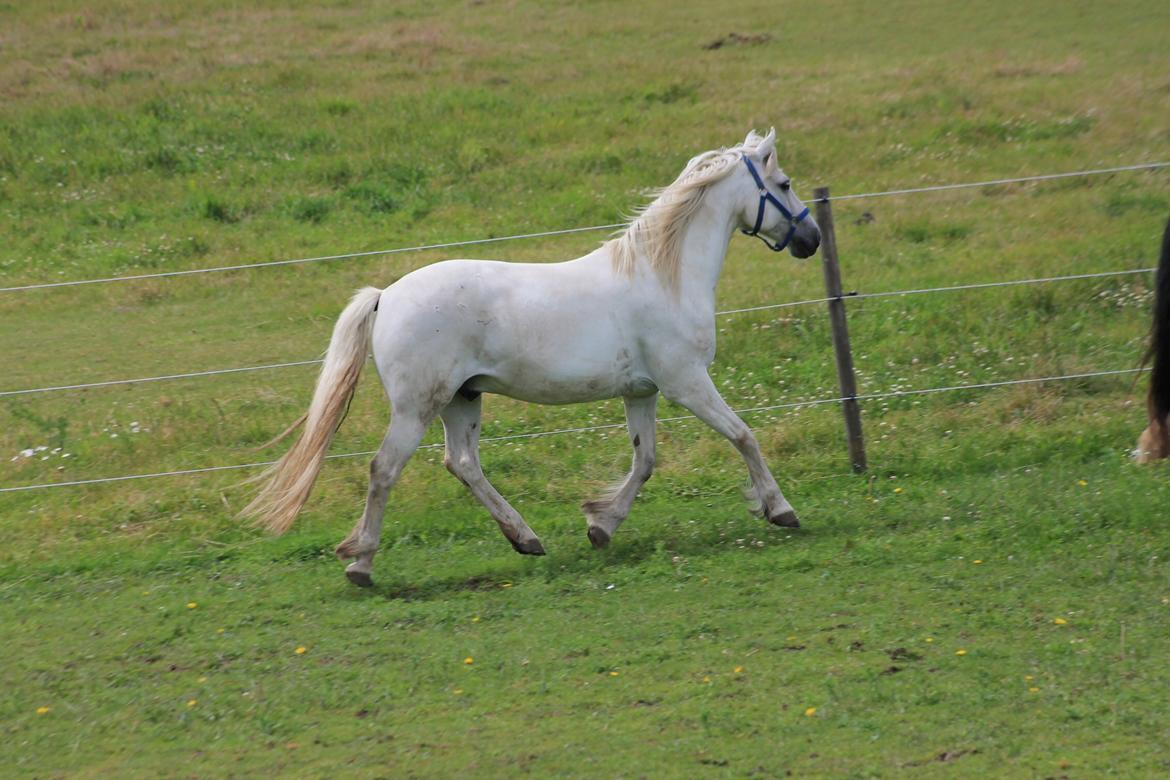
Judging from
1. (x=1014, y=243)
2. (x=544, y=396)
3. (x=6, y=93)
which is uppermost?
(x=6, y=93)

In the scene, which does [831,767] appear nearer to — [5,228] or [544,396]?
[544,396]

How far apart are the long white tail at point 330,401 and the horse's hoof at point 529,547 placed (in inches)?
39.8

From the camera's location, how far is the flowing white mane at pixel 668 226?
20.4ft

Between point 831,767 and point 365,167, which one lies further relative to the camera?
point 365,167

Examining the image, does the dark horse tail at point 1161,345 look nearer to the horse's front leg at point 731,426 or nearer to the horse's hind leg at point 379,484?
the horse's front leg at point 731,426

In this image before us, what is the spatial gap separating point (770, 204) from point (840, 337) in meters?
1.11

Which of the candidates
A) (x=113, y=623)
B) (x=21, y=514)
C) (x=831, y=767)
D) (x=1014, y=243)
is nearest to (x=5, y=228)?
(x=21, y=514)

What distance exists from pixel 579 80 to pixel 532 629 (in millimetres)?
13980

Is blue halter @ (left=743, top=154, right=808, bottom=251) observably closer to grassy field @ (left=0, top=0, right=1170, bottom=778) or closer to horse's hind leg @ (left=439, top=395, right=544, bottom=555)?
grassy field @ (left=0, top=0, right=1170, bottom=778)

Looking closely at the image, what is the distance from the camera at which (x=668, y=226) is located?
625 centimetres

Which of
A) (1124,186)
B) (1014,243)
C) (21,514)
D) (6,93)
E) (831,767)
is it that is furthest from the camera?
(6,93)

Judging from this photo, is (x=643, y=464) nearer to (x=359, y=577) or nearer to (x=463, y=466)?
(x=463, y=466)

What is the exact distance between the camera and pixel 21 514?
7.41 m

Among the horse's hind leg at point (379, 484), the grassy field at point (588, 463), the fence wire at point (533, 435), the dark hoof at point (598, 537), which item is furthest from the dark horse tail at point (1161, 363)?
the horse's hind leg at point (379, 484)
